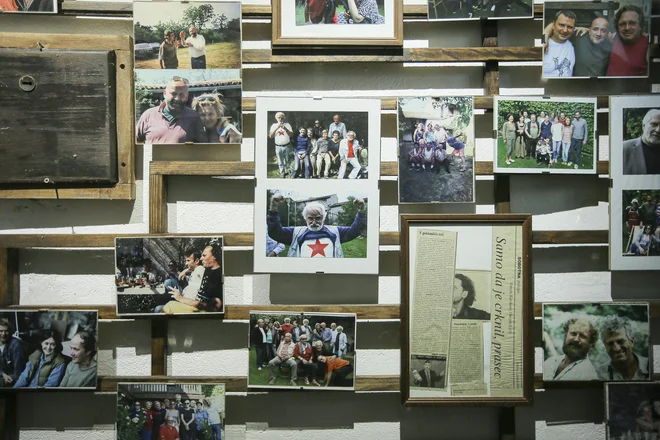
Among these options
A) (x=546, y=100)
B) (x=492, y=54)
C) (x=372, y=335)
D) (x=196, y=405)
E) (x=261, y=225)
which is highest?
(x=492, y=54)

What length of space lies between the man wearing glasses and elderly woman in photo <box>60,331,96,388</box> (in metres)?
0.45

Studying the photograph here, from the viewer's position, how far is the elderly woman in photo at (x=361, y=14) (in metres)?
1.48

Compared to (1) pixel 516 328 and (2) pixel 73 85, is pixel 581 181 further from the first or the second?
(2) pixel 73 85

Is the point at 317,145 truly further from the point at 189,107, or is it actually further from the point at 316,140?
the point at 189,107

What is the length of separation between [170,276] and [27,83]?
20.3 inches

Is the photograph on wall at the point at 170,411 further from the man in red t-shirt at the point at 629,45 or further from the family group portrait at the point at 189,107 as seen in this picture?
the man in red t-shirt at the point at 629,45

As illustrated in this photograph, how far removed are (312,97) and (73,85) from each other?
1.70ft

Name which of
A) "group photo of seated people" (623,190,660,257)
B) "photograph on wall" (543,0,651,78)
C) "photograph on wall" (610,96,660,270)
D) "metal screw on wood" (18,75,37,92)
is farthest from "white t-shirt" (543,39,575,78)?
"metal screw on wood" (18,75,37,92)

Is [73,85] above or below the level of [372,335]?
above

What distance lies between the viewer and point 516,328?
1.50 meters

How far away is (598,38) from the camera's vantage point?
149 cm

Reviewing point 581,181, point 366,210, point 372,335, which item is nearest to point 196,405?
point 372,335

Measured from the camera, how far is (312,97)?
149 cm

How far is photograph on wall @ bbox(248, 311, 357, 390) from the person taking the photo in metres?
1.49
